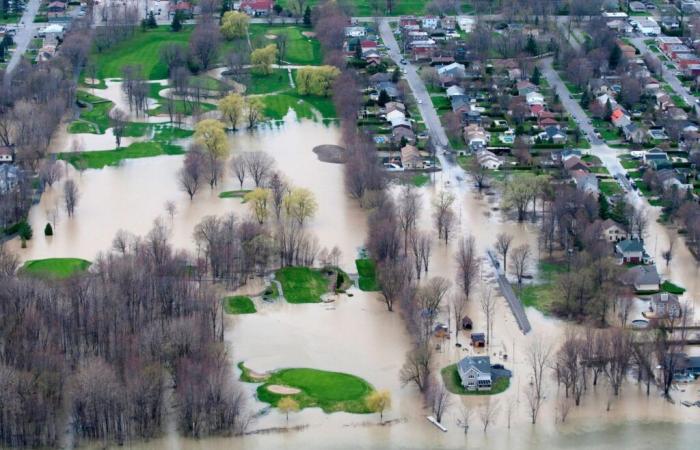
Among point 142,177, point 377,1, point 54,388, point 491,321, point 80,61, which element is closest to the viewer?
point 54,388

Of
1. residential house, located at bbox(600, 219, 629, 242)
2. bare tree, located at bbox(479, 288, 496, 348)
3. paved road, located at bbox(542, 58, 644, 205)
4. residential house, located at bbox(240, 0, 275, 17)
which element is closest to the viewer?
bare tree, located at bbox(479, 288, 496, 348)

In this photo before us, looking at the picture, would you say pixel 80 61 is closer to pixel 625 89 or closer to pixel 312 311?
pixel 625 89

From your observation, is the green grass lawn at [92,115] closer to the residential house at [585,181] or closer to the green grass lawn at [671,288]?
the residential house at [585,181]

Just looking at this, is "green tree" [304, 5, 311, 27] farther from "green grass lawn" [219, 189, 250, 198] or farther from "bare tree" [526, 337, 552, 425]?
"bare tree" [526, 337, 552, 425]

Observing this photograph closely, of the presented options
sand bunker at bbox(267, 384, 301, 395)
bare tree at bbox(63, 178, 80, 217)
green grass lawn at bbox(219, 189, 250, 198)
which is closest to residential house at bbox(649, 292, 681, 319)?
sand bunker at bbox(267, 384, 301, 395)

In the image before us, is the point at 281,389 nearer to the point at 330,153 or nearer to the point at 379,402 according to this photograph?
the point at 379,402

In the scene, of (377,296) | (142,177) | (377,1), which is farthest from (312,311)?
(377,1)

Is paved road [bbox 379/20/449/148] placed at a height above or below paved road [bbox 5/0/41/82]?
below

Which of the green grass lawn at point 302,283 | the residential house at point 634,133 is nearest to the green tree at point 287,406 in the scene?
the green grass lawn at point 302,283
